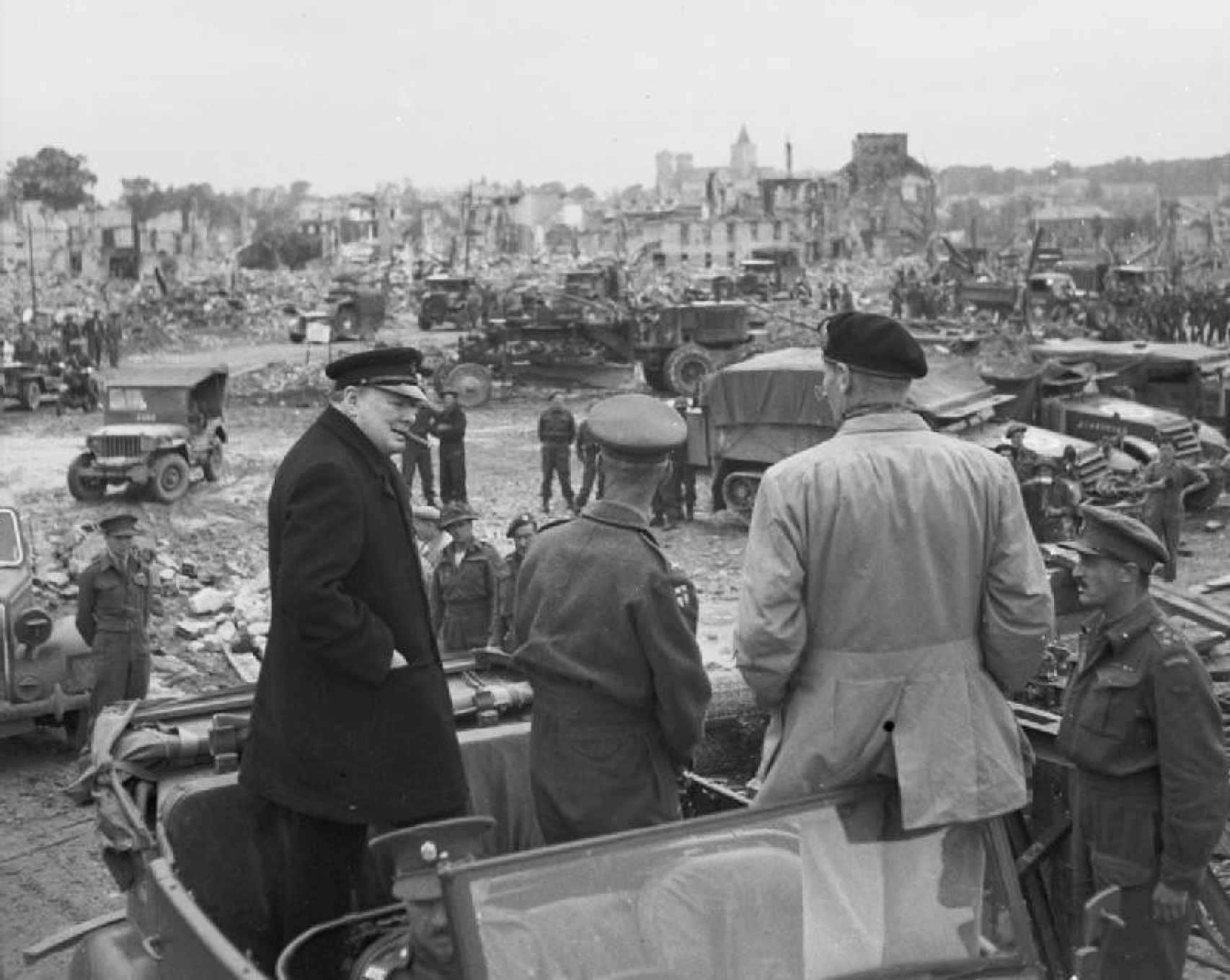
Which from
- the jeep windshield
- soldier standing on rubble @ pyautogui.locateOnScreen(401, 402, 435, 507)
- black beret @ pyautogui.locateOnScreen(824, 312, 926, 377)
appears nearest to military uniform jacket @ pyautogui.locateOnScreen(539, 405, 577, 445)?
soldier standing on rubble @ pyautogui.locateOnScreen(401, 402, 435, 507)

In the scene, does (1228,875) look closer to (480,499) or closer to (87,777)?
(87,777)

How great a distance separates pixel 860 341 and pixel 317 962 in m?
1.91

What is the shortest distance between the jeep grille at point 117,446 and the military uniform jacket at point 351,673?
619 inches

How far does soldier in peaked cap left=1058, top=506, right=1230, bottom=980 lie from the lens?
431 centimetres

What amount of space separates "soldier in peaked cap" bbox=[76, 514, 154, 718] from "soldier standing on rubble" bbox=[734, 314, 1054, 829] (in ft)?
23.1

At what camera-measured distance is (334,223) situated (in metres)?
112

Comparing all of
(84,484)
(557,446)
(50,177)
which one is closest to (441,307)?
(84,484)

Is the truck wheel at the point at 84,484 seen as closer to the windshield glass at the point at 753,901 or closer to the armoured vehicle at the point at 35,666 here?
the armoured vehicle at the point at 35,666

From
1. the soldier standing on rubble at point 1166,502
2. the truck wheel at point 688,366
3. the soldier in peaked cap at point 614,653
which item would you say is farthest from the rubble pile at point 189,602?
the truck wheel at point 688,366

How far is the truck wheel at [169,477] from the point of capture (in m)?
19.5

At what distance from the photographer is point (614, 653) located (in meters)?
3.93

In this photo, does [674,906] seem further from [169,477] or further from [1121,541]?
[169,477]

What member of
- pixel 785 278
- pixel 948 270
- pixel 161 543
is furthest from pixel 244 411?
pixel 785 278

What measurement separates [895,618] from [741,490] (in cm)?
1485
